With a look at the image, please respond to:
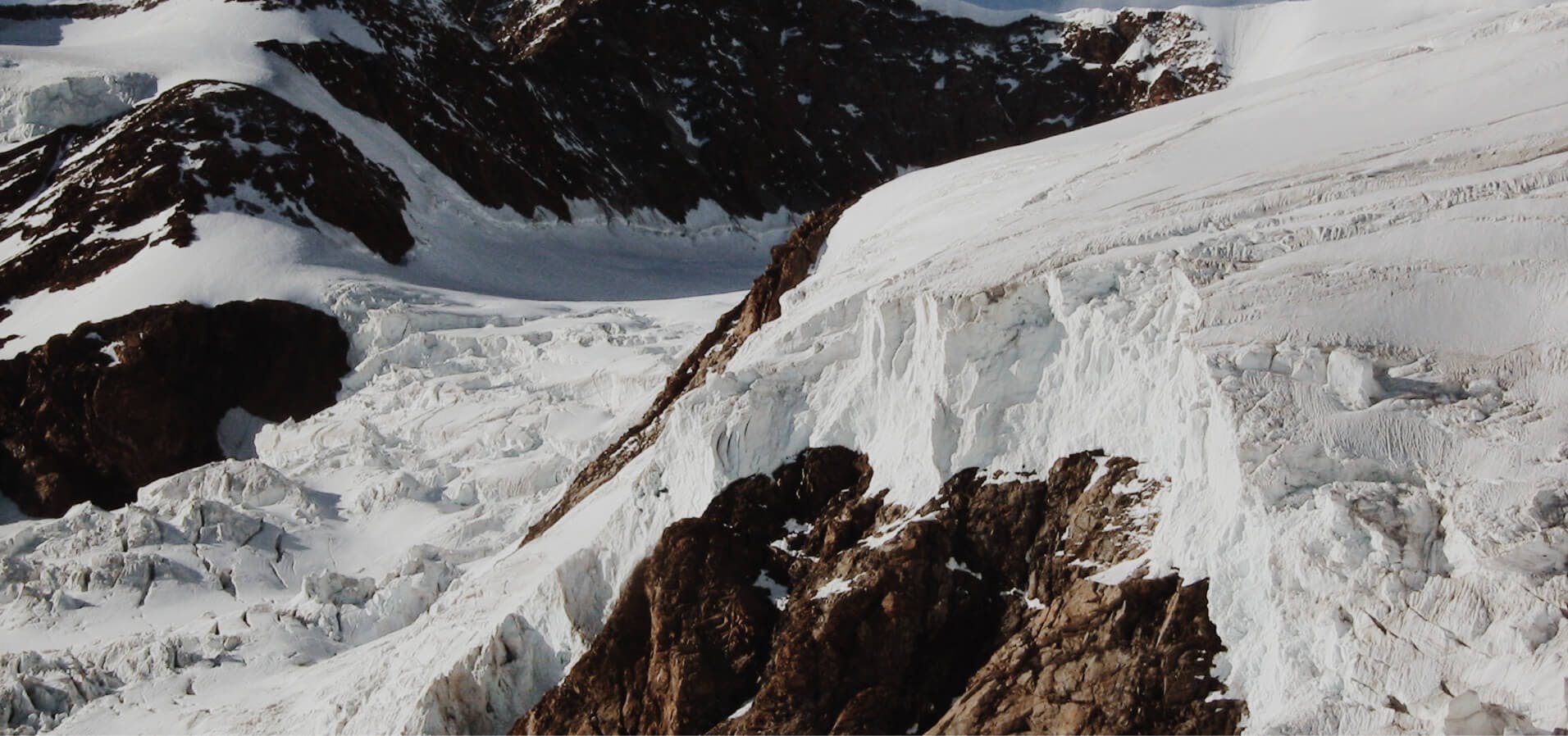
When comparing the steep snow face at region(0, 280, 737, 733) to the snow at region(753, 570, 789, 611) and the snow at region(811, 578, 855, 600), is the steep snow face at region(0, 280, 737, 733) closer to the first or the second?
the snow at region(753, 570, 789, 611)

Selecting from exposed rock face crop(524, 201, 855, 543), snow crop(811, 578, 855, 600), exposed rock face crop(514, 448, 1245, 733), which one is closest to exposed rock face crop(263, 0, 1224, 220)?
exposed rock face crop(524, 201, 855, 543)

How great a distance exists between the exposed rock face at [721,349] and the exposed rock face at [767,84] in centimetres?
3921

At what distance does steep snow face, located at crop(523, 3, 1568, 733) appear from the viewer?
10.5 m

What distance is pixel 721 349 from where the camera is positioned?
22.2 m

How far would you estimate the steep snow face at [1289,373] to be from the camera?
10.5m

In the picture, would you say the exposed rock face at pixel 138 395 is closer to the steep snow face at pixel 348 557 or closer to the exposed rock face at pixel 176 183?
the steep snow face at pixel 348 557

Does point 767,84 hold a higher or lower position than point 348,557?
higher

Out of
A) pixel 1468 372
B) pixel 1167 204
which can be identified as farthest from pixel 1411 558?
pixel 1167 204

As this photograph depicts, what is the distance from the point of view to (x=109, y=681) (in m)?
21.5

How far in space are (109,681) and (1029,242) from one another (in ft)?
48.8

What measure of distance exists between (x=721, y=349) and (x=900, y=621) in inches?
370

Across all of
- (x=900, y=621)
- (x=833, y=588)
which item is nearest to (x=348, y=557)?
(x=833, y=588)

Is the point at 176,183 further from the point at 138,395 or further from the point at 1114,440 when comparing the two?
the point at 1114,440

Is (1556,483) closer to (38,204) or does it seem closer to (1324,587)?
(1324,587)
